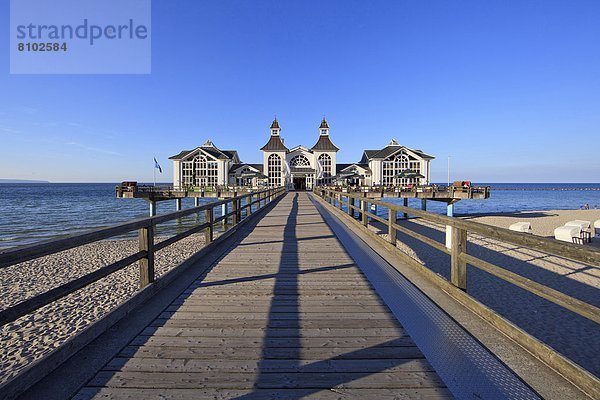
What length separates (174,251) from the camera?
13.4m

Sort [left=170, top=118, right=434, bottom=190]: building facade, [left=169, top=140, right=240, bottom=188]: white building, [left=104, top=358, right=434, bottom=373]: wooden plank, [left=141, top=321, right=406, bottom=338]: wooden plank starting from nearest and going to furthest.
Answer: [left=104, top=358, right=434, bottom=373]: wooden plank → [left=141, top=321, right=406, bottom=338]: wooden plank → [left=170, top=118, right=434, bottom=190]: building facade → [left=169, top=140, right=240, bottom=188]: white building

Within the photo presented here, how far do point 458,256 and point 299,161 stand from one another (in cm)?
4681

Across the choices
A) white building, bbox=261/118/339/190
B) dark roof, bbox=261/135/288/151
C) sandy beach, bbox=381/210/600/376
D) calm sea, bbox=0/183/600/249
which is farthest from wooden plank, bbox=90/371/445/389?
dark roof, bbox=261/135/288/151

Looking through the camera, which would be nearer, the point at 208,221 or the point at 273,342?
the point at 273,342

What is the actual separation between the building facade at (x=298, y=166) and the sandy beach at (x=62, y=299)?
32.4 metres

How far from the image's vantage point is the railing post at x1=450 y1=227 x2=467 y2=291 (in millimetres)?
3396

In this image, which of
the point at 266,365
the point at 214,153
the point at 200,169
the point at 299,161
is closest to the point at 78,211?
the point at 200,169

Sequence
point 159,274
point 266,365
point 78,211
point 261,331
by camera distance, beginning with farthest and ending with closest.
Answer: point 78,211, point 159,274, point 261,331, point 266,365

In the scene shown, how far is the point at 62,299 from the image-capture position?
7602mm

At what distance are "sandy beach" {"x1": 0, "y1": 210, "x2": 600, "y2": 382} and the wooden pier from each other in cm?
219

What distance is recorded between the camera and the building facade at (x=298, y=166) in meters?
45.9

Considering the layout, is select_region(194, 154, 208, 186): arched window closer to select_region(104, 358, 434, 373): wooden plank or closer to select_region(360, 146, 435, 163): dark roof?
select_region(360, 146, 435, 163): dark roof

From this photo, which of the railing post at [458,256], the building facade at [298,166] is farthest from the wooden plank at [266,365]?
the building facade at [298,166]

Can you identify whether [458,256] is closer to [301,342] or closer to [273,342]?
[301,342]
